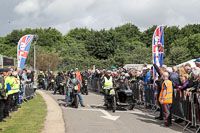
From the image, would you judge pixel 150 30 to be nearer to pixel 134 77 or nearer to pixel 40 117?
pixel 134 77

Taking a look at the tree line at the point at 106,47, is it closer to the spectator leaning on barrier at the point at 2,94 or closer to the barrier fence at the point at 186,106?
the barrier fence at the point at 186,106

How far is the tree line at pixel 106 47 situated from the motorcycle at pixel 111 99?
37115 mm

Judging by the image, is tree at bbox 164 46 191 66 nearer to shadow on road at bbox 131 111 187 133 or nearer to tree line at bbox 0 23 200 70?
tree line at bbox 0 23 200 70

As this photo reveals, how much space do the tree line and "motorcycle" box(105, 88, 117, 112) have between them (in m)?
37.1

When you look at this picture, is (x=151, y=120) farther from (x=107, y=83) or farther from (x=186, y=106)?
(x=107, y=83)

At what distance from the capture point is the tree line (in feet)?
201

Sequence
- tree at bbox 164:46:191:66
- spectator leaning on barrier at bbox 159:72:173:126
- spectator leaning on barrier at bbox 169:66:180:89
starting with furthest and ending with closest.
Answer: tree at bbox 164:46:191:66 → spectator leaning on barrier at bbox 169:66:180:89 → spectator leaning on barrier at bbox 159:72:173:126

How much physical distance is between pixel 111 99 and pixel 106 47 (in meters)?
58.6

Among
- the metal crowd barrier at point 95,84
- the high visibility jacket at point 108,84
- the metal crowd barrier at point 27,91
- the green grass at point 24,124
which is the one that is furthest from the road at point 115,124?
the metal crowd barrier at point 95,84

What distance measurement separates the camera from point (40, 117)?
35.8ft

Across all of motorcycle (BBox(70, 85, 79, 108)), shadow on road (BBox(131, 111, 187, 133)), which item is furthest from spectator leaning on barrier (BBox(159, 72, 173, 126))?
motorcycle (BBox(70, 85, 79, 108))

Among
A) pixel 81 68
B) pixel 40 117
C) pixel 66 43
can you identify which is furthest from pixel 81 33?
pixel 40 117

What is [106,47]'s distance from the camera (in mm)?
71500

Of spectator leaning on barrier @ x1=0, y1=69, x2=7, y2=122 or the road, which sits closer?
the road
